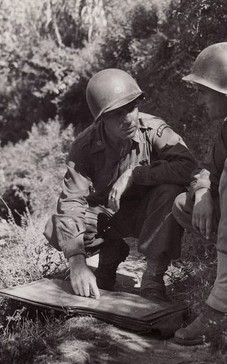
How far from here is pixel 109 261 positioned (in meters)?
4.48

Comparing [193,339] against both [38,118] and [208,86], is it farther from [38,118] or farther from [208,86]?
[38,118]

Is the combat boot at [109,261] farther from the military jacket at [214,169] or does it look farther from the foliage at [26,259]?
the military jacket at [214,169]

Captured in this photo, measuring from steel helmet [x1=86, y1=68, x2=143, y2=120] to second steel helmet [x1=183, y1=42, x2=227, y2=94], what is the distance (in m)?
0.49

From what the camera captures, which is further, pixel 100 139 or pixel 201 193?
pixel 100 139

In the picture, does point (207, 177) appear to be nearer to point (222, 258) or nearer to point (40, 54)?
point (222, 258)

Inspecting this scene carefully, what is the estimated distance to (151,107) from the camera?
306 inches

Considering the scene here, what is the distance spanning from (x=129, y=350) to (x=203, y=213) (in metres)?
0.91

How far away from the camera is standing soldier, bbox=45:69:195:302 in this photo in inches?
155

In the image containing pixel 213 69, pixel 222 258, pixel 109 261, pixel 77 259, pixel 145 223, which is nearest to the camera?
pixel 222 258

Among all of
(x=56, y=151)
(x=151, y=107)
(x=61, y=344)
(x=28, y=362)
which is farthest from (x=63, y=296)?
(x=56, y=151)

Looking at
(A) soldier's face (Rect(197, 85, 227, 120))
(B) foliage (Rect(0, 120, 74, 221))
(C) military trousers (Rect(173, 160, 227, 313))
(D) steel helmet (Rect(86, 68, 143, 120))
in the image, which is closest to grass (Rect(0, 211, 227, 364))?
(C) military trousers (Rect(173, 160, 227, 313))

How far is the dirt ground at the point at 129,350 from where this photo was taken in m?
3.13

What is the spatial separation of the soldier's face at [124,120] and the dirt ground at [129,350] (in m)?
1.34

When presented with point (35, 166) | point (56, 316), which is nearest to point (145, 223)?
point (56, 316)
